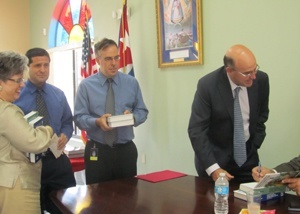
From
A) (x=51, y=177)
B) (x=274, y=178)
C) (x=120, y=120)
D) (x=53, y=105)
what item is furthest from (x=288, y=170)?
(x=53, y=105)

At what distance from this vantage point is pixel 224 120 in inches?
87.2

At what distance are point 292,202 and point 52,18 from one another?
608 cm

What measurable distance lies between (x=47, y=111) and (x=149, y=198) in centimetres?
110

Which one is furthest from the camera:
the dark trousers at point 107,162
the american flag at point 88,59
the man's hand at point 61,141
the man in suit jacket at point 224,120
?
the american flag at point 88,59

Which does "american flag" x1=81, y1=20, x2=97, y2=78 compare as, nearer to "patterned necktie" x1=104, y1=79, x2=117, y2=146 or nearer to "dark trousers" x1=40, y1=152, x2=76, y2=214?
"patterned necktie" x1=104, y1=79, x2=117, y2=146

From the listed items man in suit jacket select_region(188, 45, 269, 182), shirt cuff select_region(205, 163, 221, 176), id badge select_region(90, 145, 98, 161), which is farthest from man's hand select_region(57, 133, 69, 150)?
shirt cuff select_region(205, 163, 221, 176)

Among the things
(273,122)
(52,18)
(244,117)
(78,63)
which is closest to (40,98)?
(244,117)

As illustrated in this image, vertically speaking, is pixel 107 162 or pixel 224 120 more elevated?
pixel 224 120

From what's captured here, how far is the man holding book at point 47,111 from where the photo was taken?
8.16 feet

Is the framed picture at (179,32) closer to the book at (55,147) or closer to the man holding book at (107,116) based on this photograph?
the man holding book at (107,116)

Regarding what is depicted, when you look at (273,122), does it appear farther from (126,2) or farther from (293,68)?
(126,2)

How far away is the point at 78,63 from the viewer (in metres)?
6.34

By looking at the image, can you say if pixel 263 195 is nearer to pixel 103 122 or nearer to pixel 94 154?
pixel 103 122

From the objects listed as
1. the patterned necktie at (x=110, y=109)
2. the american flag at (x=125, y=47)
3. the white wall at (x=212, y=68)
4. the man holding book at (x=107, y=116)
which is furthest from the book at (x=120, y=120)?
the american flag at (x=125, y=47)
